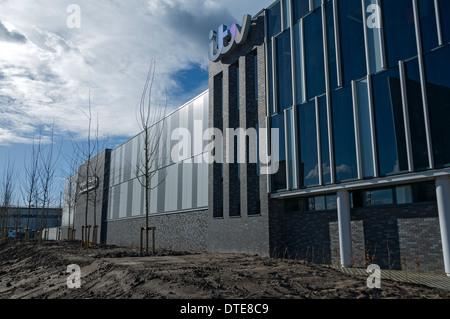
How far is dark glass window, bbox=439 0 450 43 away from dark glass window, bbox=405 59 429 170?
44.0 inches

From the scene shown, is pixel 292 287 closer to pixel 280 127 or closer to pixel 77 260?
pixel 77 260

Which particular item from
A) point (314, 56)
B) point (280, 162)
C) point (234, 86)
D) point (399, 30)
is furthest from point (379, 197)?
point (234, 86)

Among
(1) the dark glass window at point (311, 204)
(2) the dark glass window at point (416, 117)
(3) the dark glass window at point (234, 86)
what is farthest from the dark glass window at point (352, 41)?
(3) the dark glass window at point (234, 86)

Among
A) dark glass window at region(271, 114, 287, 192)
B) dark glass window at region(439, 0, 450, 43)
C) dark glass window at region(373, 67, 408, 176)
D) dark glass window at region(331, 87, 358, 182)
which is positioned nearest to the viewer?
dark glass window at region(439, 0, 450, 43)

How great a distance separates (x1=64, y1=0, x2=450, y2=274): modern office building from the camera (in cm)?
1232

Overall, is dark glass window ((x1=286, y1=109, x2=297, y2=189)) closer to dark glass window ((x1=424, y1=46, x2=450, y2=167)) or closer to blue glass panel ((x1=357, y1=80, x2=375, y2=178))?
blue glass panel ((x1=357, y1=80, x2=375, y2=178))

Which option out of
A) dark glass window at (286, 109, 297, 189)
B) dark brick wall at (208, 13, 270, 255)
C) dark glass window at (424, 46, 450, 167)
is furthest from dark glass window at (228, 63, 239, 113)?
dark glass window at (424, 46, 450, 167)

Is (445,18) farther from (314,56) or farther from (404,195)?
(404,195)

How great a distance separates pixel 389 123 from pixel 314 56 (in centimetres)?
508

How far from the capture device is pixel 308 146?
16.3m

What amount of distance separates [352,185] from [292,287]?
269 inches

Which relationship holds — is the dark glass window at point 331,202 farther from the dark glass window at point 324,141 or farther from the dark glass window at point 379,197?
the dark glass window at point 379,197

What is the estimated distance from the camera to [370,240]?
47.0 feet
